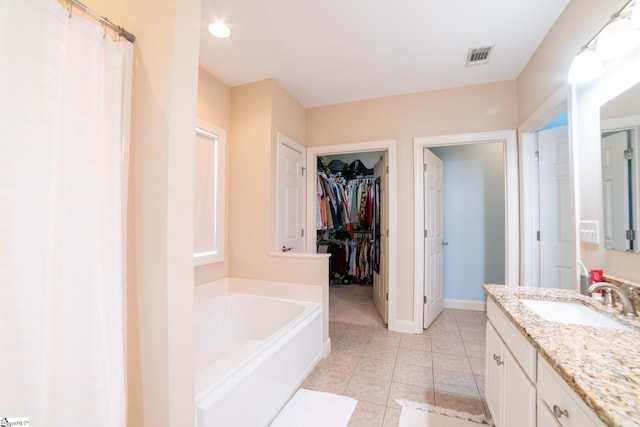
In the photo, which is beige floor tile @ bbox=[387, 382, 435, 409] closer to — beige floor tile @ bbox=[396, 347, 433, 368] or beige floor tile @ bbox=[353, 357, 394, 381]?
beige floor tile @ bbox=[353, 357, 394, 381]

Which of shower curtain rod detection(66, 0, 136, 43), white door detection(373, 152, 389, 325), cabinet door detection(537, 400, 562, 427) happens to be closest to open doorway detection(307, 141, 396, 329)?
white door detection(373, 152, 389, 325)

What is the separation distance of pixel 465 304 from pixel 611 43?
3.10m

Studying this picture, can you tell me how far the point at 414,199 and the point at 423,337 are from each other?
4.71 feet

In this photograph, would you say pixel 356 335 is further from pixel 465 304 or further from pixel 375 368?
pixel 465 304

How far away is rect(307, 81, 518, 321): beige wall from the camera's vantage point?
2559 millimetres

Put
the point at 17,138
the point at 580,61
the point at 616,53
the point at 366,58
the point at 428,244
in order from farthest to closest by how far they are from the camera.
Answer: the point at 428,244, the point at 366,58, the point at 580,61, the point at 616,53, the point at 17,138

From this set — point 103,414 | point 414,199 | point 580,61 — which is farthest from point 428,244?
point 103,414

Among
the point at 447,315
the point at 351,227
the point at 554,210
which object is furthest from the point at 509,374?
the point at 351,227

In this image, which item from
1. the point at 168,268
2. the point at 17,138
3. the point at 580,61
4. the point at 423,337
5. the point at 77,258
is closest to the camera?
A: the point at 17,138

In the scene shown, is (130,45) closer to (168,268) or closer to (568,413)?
(168,268)

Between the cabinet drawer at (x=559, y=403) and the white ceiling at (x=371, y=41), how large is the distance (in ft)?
6.64

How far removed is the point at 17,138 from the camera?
696 millimetres

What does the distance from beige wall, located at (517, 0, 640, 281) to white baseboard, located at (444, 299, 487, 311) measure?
2180mm

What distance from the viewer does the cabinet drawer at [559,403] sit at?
63 centimetres
